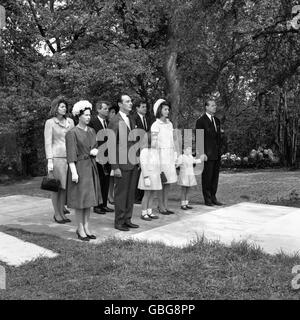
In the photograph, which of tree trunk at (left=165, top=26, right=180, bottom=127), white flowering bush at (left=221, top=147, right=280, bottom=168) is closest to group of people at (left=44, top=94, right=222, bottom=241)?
tree trunk at (left=165, top=26, right=180, bottom=127)

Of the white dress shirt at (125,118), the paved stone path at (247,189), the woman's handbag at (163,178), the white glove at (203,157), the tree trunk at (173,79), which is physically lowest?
the paved stone path at (247,189)

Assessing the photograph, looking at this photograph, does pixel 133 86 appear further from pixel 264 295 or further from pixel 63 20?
pixel 264 295

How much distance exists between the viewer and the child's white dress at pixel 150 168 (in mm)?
7062

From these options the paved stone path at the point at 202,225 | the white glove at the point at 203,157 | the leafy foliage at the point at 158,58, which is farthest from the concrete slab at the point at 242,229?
the leafy foliage at the point at 158,58

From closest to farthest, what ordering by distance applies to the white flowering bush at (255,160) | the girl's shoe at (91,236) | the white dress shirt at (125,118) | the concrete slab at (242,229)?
the concrete slab at (242,229), the girl's shoe at (91,236), the white dress shirt at (125,118), the white flowering bush at (255,160)

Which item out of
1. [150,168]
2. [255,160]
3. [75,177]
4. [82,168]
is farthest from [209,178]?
[255,160]

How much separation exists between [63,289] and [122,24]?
1088 centimetres

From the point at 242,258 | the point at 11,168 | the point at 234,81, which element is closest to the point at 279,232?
the point at 242,258

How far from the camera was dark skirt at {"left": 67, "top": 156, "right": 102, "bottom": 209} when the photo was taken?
590 centimetres

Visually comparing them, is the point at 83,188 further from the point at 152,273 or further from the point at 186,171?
the point at 186,171

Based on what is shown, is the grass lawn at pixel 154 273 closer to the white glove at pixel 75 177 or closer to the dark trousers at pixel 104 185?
the white glove at pixel 75 177

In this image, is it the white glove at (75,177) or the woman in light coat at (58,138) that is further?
the woman in light coat at (58,138)
